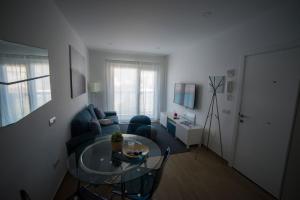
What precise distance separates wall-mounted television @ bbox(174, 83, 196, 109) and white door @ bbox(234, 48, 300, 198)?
134cm

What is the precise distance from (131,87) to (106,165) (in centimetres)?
373

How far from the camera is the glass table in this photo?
57.1 inches

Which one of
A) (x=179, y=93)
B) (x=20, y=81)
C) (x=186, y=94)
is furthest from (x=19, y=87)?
(x=179, y=93)

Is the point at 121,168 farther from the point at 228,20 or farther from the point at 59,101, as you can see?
the point at 228,20

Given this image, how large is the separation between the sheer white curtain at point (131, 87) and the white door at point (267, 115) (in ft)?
11.1

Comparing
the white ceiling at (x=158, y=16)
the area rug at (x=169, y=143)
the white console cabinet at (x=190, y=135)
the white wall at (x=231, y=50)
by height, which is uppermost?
the white ceiling at (x=158, y=16)

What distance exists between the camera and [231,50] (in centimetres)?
262

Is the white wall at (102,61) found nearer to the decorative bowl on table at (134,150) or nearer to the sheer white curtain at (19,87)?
the decorative bowl on table at (134,150)

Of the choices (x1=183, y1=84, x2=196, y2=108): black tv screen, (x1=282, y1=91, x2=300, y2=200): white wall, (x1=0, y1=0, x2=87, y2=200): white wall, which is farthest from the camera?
(x1=183, y1=84, x2=196, y2=108): black tv screen

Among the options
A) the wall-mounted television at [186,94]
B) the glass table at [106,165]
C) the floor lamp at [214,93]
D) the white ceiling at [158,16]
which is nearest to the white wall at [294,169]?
the floor lamp at [214,93]

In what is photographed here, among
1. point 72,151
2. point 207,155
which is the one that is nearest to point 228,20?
point 207,155

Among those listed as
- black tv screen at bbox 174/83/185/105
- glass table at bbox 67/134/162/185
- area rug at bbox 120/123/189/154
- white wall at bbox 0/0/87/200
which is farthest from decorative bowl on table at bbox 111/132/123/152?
black tv screen at bbox 174/83/185/105

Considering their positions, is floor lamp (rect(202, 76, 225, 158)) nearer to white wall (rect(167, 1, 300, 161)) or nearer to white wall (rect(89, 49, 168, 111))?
white wall (rect(167, 1, 300, 161))

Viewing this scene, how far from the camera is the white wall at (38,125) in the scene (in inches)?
41.3
